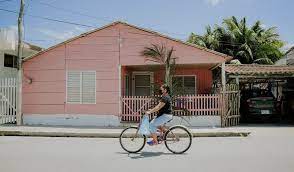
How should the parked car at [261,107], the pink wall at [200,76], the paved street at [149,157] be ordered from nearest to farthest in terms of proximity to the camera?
the paved street at [149,157], the parked car at [261,107], the pink wall at [200,76]

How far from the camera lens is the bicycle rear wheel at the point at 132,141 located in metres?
9.07

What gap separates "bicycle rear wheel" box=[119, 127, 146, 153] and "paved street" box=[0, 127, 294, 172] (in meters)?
0.23

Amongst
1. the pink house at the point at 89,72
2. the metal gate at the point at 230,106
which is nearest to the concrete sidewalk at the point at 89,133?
the metal gate at the point at 230,106

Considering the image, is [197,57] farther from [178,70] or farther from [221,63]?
[178,70]

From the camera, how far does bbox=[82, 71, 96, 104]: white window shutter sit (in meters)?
16.2

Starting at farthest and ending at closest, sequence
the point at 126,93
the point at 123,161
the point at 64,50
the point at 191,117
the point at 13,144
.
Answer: the point at 126,93 → the point at 64,50 → the point at 191,117 → the point at 13,144 → the point at 123,161

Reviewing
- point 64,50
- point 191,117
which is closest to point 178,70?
point 191,117

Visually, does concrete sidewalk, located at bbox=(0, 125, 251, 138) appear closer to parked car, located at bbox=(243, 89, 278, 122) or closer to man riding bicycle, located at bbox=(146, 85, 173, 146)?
parked car, located at bbox=(243, 89, 278, 122)

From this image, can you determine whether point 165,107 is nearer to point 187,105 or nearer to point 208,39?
point 187,105

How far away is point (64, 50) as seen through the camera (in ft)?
53.8

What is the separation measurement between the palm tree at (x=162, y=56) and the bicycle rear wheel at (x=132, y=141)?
22.3 feet

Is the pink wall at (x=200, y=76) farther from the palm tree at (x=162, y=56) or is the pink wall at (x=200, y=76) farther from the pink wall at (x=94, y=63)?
the pink wall at (x=94, y=63)

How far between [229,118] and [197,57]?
3008mm

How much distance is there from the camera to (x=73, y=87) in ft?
53.7
